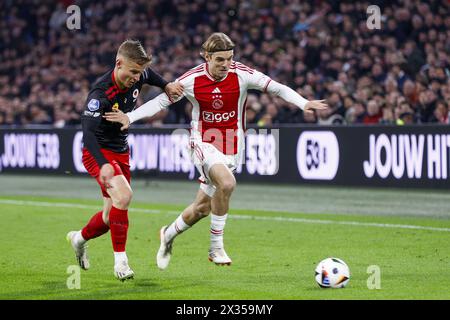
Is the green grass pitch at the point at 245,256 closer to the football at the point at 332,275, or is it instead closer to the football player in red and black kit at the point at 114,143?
the football at the point at 332,275

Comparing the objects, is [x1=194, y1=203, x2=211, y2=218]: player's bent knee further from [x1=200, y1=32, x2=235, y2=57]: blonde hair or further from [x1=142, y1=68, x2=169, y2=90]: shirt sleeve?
[x1=200, y1=32, x2=235, y2=57]: blonde hair

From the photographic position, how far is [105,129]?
28.5ft

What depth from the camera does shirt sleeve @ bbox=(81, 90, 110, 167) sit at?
846cm

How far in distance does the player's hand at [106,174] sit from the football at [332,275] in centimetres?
195

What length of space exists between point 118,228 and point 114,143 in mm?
846

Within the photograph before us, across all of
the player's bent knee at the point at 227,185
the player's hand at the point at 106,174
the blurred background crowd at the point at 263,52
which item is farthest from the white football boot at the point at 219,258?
the blurred background crowd at the point at 263,52

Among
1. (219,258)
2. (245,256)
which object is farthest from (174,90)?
(245,256)

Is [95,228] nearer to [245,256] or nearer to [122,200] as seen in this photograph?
[122,200]

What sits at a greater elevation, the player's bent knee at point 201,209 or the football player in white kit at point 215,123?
the football player in white kit at point 215,123

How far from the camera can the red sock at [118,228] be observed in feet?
27.4

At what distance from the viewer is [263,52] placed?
23625mm

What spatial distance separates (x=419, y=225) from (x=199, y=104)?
4.71 m
